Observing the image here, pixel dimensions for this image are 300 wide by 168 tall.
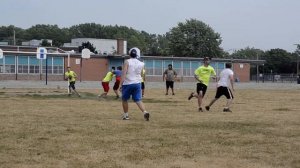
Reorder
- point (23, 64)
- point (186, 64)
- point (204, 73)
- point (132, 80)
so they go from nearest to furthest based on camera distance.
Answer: point (132, 80) < point (204, 73) < point (23, 64) < point (186, 64)

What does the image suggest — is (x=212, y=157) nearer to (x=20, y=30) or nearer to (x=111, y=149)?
(x=111, y=149)

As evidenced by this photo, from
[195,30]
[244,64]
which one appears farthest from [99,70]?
[195,30]

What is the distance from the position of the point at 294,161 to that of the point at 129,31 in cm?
16983

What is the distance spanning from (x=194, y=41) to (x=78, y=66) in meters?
41.2

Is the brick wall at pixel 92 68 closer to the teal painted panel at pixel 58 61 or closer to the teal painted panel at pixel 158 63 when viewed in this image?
the teal painted panel at pixel 58 61

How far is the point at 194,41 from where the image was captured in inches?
4365

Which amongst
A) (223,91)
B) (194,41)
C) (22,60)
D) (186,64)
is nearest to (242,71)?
(186,64)

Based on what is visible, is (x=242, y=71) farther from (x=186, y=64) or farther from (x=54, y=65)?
(x=54, y=65)

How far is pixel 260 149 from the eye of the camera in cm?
829

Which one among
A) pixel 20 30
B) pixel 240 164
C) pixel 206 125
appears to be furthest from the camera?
pixel 20 30

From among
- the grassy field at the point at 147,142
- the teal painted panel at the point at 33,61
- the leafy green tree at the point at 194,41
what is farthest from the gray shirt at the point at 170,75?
the leafy green tree at the point at 194,41

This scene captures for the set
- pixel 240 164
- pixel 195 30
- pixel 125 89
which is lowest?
pixel 240 164

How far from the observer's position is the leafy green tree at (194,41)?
356ft

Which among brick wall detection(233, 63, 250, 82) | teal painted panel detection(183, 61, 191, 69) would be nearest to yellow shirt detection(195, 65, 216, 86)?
teal painted panel detection(183, 61, 191, 69)
